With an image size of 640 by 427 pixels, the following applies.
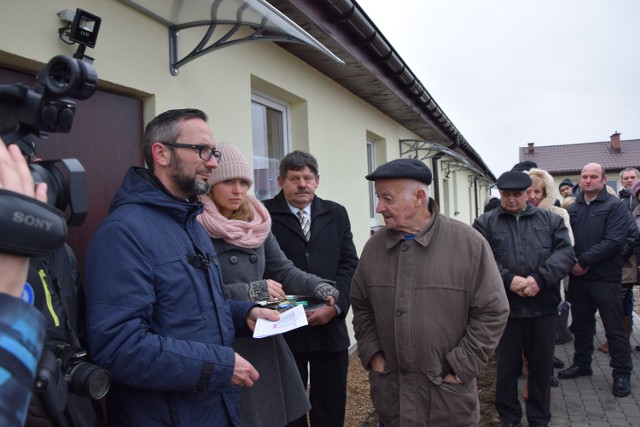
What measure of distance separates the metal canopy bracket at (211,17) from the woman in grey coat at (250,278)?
2.43 feet

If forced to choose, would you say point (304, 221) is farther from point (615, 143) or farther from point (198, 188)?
point (615, 143)

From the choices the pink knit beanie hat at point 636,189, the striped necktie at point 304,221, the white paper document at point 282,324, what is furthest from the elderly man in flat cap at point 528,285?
the pink knit beanie hat at point 636,189

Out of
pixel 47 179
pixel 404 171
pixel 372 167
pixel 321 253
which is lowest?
pixel 321 253

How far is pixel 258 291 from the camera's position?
2357mm

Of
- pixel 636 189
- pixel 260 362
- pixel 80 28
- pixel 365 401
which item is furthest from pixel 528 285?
pixel 80 28

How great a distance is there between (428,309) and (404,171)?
2.30 ft

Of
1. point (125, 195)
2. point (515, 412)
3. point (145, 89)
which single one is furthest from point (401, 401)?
point (145, 89)

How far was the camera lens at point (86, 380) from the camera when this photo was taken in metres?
1.36

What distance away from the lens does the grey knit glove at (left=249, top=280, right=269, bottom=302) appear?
235 cm

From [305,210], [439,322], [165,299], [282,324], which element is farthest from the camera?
[305,210]

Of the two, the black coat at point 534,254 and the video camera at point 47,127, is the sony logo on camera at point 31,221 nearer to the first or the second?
the video camera at point 47,127

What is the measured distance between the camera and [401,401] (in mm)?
2355

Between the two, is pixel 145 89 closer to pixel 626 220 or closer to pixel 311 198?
pixel 311 198

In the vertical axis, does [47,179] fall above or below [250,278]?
above
